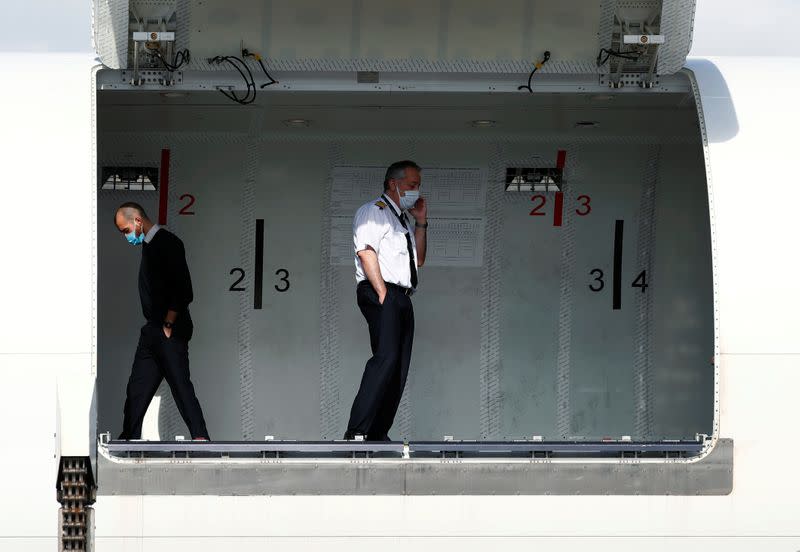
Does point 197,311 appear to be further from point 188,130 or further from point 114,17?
point 114,17

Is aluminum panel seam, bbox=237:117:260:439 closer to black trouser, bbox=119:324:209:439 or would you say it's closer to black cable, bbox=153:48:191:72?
black trouser, bbox=119:324:209:439

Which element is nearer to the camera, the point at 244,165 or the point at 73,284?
the point at 73,284

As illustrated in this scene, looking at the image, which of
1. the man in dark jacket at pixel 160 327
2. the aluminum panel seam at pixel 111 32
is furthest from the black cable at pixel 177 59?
the man in dark jacket at pixel 160 327

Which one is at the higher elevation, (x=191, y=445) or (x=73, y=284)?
(x=73, y=284)

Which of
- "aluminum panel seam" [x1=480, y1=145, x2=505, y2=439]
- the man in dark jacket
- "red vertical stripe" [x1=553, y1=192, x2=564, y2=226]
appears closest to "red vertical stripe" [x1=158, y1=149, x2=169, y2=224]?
the man in dark jacket

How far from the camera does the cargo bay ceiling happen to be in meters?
7.80

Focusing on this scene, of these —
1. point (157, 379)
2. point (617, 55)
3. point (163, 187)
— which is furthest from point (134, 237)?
point (617, 55)

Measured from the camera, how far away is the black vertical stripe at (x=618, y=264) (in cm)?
992

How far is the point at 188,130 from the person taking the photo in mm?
→ 9617

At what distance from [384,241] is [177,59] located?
1.61m

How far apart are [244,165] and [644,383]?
3.24 m

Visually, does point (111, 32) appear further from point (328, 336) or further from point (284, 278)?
point (328, 336)

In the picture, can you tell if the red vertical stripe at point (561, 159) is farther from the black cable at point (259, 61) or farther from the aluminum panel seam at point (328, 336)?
the black cable at point (259, 61)

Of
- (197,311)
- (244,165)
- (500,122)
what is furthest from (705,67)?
(197,311)
